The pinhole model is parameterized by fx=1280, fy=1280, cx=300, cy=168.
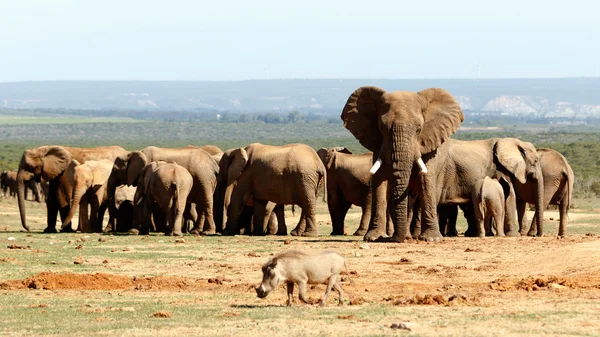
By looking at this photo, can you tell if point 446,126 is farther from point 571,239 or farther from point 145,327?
point 145,327

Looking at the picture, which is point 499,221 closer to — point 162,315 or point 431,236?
point 431,236

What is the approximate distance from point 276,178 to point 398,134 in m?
5.42

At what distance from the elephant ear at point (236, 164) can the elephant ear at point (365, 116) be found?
378cm

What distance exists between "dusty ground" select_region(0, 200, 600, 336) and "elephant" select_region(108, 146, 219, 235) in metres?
3.64

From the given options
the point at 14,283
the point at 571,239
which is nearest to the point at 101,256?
the point at 14,283

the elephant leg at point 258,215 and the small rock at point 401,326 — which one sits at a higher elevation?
the small rock at point 401,326

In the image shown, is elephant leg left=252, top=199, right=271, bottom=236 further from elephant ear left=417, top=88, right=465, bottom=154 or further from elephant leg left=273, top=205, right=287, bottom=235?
elephant ear left=417, top=88, right=465, bottom=154

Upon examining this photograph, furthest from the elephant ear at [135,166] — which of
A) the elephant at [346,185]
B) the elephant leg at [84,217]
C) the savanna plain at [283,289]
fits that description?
the elephant at [346,185]

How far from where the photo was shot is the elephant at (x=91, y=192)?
31141mm

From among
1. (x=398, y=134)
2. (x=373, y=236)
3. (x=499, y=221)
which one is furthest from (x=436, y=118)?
(x=499, y=221)

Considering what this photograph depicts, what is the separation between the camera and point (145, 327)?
1406 centimetres

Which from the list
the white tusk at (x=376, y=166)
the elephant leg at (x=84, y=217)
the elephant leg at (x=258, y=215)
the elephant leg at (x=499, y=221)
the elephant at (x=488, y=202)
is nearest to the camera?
the white tusk at (x=376, y=166)

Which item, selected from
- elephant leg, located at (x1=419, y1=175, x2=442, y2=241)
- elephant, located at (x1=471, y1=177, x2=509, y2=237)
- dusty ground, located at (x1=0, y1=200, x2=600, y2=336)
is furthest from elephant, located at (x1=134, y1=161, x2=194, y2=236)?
elephant, located at (x1=471, y1=177, x2=509, y2=237)

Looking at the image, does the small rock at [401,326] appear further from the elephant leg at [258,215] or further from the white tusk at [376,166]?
the elephant leg at [258,215]
